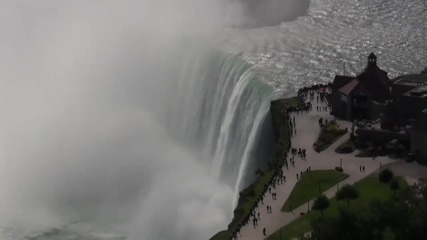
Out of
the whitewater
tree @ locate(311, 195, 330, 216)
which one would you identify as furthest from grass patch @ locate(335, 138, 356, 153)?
tree @ locate(311, 195, 330, 216)

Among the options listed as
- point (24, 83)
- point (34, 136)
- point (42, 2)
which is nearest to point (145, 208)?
point (34, 136)

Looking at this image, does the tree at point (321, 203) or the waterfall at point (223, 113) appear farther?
the waterfall at point (223, 113)

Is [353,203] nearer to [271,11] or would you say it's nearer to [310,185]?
[310,185]

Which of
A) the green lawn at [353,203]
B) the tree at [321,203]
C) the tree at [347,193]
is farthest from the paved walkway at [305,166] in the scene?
the tree at [347,193]

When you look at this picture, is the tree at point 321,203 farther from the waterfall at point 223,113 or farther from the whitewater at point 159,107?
the waterfall at point 223,113

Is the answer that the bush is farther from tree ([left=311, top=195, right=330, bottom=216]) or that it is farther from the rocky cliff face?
the rocky cliff face

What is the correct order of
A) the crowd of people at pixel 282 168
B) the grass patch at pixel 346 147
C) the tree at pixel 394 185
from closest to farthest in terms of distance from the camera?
1. the tree at pixel 394 185
2. the crowd of people at pixel 282 168
3. the grass patch at pixel 346 147
